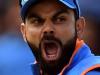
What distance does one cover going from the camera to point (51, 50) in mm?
2311

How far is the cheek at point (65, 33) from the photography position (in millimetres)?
2242

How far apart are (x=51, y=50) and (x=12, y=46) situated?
49.4 inches

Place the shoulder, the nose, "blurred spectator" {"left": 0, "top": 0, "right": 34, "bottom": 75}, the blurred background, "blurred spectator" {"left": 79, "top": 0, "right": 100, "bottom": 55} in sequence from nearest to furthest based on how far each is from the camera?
1. the shoulder
2. the nose
3. "blurred spectator" {"left": 0, "top": 0, "right": 34, "bottom": 75}
4. the blurred background
5. "blurred spectator" {"left": 79, "top": 0, "right": 100, "bottom": 55}

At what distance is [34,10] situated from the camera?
7.52ft

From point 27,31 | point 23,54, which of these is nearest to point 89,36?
point 23,54

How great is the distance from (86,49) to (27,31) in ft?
1.03

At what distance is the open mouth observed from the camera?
7.39 ft

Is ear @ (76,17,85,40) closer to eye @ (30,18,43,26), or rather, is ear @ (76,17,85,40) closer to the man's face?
the man's face

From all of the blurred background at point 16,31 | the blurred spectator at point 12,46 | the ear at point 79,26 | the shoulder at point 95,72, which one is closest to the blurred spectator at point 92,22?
the blurred background at point 16,31

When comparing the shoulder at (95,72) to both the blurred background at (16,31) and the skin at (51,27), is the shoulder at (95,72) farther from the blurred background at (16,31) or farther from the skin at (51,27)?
the blurred background at (16,31)

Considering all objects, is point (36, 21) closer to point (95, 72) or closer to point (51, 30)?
point (51, 30)

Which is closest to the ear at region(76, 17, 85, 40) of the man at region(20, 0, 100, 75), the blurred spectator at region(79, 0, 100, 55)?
the man at region(20, 0, 100, 75)

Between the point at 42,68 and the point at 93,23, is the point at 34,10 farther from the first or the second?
the point at 93,23

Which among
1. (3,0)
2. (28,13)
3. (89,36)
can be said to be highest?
(28,13)
